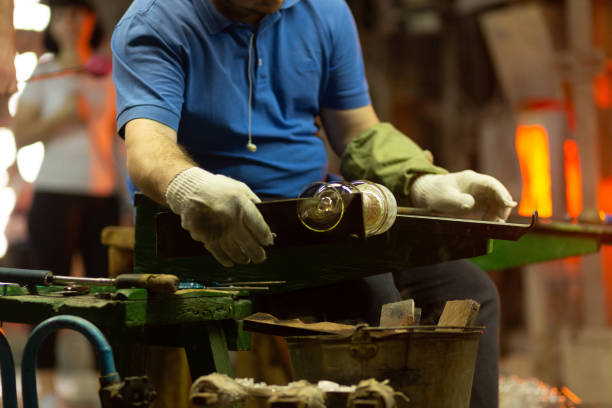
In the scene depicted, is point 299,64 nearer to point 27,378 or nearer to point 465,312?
point 465,312

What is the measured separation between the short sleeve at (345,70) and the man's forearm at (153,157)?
62cm

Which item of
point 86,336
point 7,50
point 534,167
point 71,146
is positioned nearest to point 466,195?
point 86,336

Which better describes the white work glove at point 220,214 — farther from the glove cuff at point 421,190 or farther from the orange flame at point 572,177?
the orange flame at point 572,177

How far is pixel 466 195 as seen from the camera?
75.8 inches

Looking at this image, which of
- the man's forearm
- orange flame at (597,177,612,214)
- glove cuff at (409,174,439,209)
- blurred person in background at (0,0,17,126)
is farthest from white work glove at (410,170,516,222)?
orange flame at (597,177,612,214)

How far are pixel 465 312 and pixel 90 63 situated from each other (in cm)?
241

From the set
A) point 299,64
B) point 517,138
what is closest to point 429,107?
point 517,138

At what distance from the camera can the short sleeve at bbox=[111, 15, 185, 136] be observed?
1790mm

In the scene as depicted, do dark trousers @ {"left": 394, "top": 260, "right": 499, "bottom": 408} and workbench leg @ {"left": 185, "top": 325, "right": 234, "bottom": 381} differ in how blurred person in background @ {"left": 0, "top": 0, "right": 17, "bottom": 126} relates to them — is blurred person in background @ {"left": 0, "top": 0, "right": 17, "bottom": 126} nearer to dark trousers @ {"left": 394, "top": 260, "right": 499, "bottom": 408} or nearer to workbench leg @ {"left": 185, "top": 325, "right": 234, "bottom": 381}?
workbench leg @ {"left": 185, "top": 325, "right": 234, "bottom": 381}

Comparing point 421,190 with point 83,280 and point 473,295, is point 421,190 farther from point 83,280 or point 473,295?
point 83,280

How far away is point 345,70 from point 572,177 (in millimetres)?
3134

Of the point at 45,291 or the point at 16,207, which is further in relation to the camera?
the point at 16,207

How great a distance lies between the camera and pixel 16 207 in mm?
5750

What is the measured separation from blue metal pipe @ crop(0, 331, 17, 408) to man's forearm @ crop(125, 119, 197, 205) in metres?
0.41
